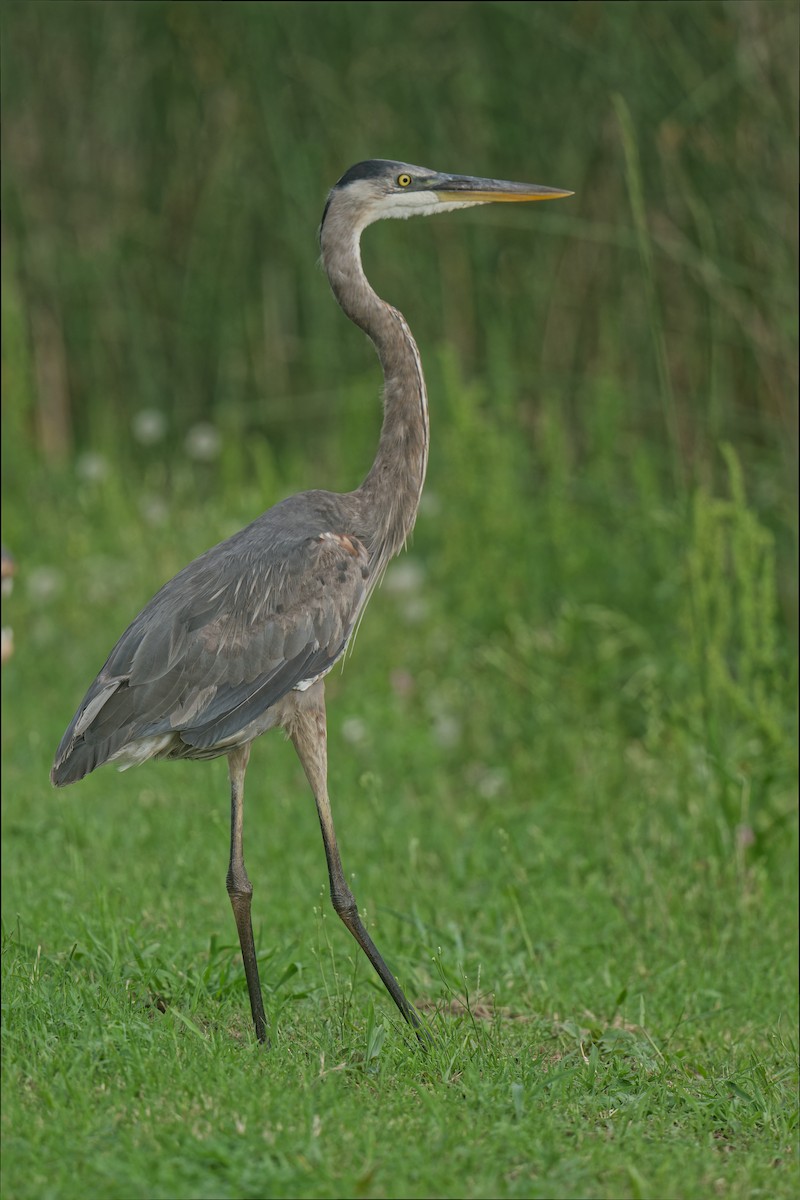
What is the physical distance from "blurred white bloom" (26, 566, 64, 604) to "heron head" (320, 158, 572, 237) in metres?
3.99

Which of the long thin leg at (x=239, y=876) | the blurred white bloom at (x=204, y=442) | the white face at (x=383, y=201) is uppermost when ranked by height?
the white face at (x=383, y=201)

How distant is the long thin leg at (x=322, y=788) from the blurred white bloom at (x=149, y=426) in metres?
4.96

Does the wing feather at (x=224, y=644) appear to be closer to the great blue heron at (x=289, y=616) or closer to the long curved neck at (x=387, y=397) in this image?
the great blue heron at (x=289, y=616)

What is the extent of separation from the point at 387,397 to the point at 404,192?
0.61m

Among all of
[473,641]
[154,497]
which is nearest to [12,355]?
[154,497]

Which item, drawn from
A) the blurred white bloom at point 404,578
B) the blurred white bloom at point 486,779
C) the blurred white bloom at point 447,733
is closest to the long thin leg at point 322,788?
the blurred white bloom at point 486,779

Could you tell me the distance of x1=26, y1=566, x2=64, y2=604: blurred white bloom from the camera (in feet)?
27.0

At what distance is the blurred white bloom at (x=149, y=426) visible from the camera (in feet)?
30.0

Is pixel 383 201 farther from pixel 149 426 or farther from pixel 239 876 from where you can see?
pixel 149 426

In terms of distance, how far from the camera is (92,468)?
8.80m

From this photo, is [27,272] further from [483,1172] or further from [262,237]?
[483,1172]

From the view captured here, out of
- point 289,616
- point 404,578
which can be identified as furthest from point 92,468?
point 289,616

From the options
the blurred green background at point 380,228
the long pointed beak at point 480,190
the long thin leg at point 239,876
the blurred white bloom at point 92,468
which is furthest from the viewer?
the blurred white bloom at point 92,468

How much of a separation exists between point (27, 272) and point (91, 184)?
675mm
